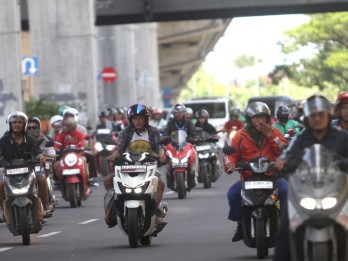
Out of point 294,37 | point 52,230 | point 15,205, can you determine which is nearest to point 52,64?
point 52,230

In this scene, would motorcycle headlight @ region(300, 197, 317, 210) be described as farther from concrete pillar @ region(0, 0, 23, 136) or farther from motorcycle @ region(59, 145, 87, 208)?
concrete pillar @ region(0, 0, 23, 136)

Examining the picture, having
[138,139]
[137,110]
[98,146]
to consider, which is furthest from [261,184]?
[98,146]

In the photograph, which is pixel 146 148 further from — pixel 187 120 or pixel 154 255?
pixel 187 120

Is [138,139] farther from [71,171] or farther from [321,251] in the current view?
[71,171]

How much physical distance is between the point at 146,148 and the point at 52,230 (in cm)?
417

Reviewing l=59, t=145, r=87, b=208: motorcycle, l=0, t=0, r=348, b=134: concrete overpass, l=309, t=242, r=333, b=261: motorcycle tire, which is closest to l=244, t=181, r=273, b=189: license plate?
l=309, t=242, r=333, b=261: motorcycle tire

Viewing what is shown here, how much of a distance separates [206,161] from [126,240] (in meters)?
13.5

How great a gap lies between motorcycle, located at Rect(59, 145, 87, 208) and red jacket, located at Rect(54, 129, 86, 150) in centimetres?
14

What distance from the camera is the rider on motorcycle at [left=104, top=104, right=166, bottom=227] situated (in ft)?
52.4

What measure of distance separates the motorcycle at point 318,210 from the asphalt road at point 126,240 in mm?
3792

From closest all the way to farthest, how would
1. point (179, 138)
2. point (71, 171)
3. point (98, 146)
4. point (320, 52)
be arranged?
point (71, 171), point (179, 138), point (98, 146), point (320, 52)

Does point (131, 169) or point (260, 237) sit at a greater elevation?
point (131, 169)

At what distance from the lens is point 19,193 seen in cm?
1647

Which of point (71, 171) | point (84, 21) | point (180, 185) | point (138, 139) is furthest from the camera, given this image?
point (84, 21)
